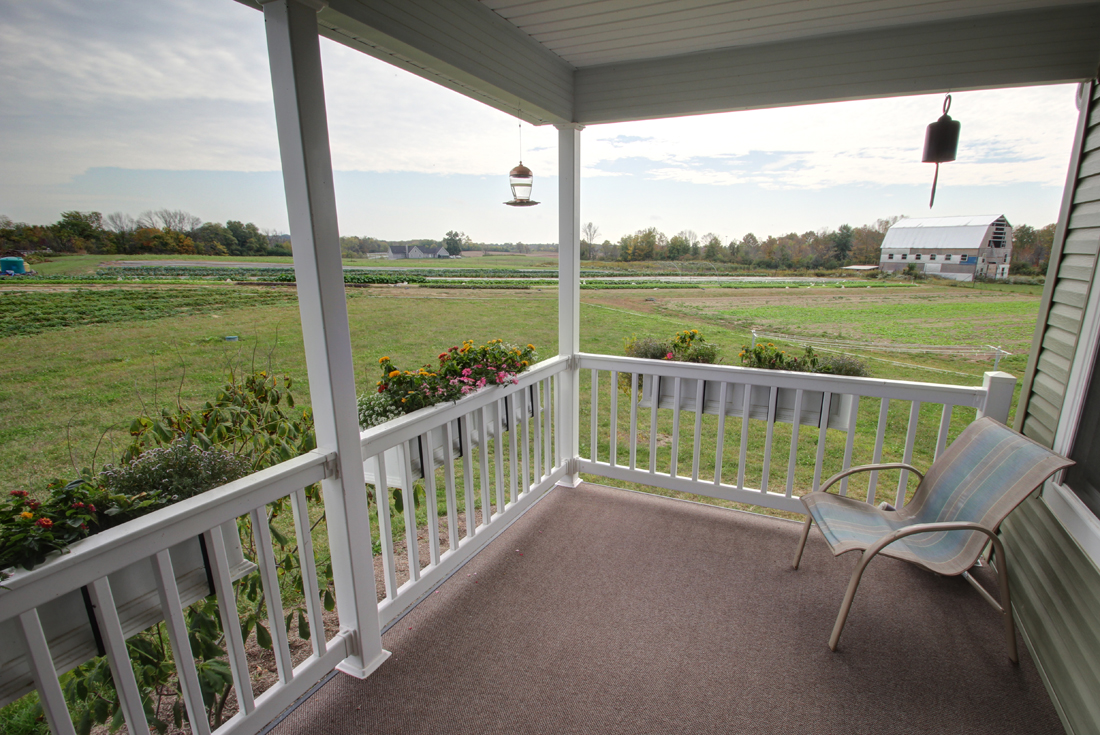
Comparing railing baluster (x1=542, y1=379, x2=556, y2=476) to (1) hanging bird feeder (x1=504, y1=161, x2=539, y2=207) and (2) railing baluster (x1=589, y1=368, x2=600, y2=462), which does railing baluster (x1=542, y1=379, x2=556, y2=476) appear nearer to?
(2) railing baluster (x1=589, y1=368, x2=600, y2=462)

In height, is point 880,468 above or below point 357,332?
below

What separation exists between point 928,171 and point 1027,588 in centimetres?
226

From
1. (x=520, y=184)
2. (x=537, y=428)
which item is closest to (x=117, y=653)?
(x=537, y=428)

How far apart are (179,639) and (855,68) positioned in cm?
366

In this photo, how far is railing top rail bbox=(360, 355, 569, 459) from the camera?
1.99 m

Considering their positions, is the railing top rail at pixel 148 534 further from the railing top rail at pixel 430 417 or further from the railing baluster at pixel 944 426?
the railing baluster at pixel 944 426

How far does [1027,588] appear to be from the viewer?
2.12 meters

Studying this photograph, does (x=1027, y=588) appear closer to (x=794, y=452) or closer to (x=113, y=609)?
(x=794, y=452)

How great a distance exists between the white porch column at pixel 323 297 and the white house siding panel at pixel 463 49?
229 millimetres

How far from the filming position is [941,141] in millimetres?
2205

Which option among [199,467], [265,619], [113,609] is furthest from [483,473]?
[113,609]

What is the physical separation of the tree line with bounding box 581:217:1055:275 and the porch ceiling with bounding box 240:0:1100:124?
0.79 metres

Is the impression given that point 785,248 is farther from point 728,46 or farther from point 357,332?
point 357,332

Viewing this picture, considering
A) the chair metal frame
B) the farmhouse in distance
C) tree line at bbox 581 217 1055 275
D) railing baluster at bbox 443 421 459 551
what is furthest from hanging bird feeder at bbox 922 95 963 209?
the farmhouse in distance
